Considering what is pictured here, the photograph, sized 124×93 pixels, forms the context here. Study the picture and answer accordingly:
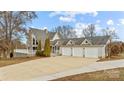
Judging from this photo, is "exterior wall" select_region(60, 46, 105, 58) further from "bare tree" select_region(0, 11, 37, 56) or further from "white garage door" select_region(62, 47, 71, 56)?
"bare tree" select_region(0, 11, 37, 56)

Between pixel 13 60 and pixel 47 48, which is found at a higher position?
pixel 47 48

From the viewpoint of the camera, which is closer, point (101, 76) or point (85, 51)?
point (101, 76)

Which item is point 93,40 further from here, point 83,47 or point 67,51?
point 67,51

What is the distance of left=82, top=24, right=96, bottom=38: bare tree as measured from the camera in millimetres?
→ 4406

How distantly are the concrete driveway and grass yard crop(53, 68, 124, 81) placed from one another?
16 centimetres

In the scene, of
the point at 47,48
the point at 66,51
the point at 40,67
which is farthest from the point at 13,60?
the point at 66,51

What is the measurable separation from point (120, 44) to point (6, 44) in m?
1.58

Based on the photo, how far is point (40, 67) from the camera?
14.8 feet

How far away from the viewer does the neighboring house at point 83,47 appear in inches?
176

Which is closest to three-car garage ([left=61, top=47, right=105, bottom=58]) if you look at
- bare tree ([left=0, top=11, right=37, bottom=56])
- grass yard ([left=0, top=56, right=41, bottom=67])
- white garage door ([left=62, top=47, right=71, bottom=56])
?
white garage door ([left=62, top=47, right=71, bottom=56])

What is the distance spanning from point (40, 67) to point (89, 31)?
2.77 ft

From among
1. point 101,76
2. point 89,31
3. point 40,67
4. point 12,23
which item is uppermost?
point 12,23
